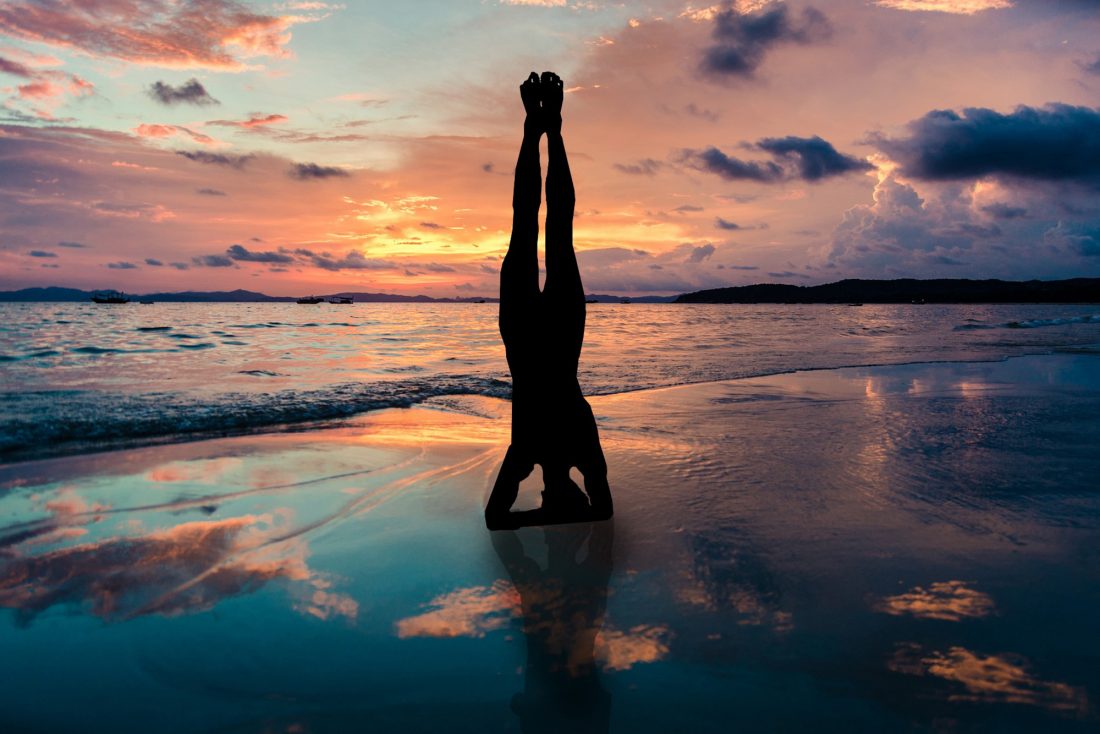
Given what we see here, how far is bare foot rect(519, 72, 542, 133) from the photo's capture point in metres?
4.88

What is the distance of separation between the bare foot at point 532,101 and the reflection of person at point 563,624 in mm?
3359

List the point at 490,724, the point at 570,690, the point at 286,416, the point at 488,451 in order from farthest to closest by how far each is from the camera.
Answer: the point at 286,416 < the point at 488,451 < the point at 570,690 < the point at 490,724

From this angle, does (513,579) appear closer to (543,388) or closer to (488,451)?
(543,388)

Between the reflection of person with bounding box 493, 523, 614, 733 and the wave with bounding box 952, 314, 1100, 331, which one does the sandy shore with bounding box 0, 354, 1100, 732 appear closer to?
the reflection of person with bounding box 493, 523, 614, 733

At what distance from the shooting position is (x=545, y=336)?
197 inches

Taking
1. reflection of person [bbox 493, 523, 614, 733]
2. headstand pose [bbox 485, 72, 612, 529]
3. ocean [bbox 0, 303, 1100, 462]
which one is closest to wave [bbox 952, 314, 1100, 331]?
ocean [bbox 0, 303, 1100, 462]

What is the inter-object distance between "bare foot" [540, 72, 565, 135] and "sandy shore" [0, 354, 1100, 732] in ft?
11.2

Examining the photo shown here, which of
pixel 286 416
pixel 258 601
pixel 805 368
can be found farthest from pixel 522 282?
pixel 805 368

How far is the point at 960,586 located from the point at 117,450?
9.78 meters

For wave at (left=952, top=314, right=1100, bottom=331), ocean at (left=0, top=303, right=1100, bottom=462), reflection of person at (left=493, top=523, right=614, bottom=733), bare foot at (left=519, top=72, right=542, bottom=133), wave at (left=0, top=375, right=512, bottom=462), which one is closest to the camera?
reflection of person at (left=493, top=523, right=614, bottom=733)

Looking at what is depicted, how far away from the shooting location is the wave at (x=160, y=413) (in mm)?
8945

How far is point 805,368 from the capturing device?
19.4 meters

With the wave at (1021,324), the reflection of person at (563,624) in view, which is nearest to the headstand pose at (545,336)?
the reflection of person at (563,624)

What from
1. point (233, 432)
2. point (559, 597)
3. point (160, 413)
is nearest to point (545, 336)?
point (559, 597)
